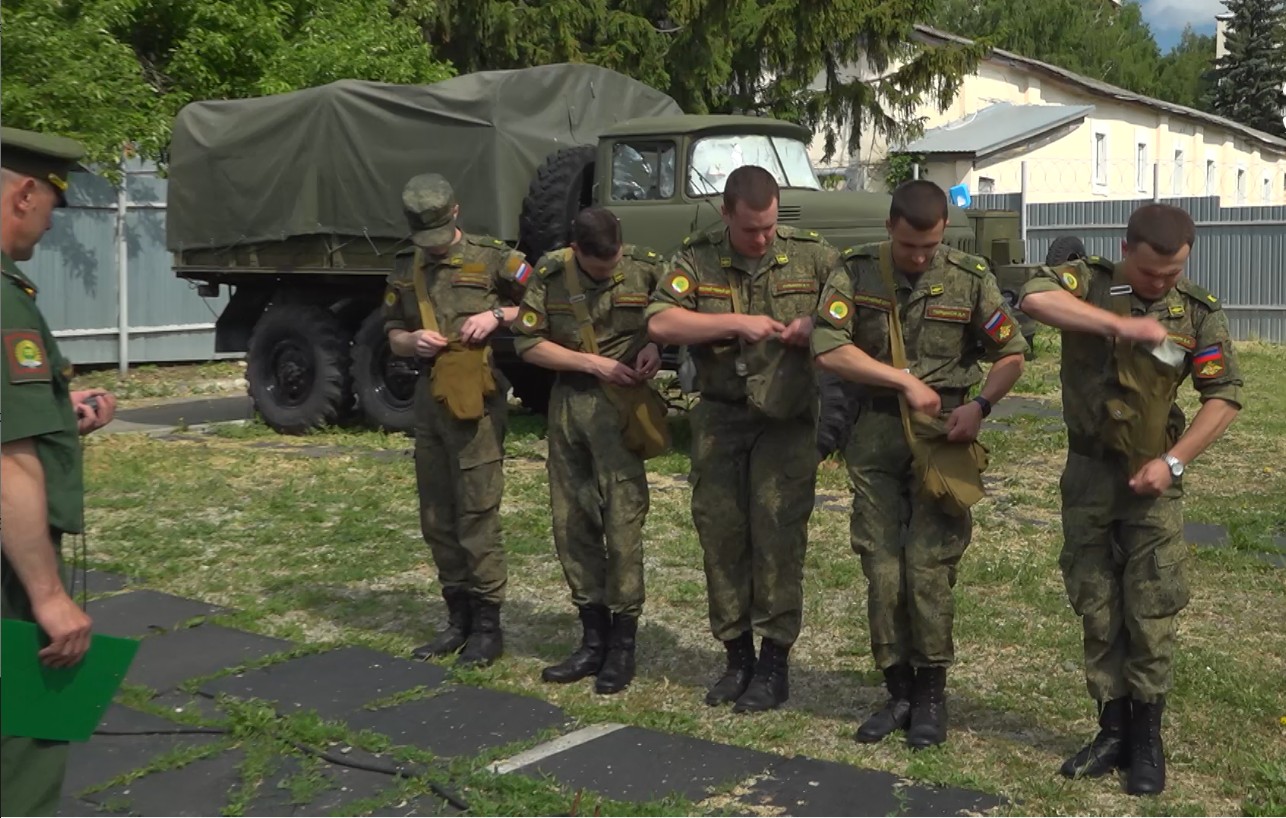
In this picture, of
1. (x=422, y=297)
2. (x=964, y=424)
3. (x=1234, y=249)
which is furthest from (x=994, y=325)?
(x=1234, y=249)

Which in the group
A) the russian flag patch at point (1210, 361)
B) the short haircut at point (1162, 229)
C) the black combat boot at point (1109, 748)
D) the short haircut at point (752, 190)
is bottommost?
the black combat boot at point (1109, 748)

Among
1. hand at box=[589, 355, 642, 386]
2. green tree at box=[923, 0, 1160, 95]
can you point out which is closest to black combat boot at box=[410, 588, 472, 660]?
hand at box=[589, 355, 642, 386]

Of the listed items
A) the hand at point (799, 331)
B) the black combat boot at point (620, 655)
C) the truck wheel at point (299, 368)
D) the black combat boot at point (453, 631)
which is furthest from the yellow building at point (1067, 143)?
the hand at point (799, 331)

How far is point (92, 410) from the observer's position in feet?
12.4

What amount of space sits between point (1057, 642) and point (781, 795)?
207cm

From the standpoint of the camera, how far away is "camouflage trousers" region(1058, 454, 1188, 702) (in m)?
4.68

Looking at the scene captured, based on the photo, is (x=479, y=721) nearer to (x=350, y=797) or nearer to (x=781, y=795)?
(x=350, y=797)

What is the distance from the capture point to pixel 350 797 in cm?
477

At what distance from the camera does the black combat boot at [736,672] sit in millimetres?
5680

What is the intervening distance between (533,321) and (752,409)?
105 centimetres

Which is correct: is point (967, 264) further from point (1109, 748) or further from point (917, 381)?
point (1109, 748)

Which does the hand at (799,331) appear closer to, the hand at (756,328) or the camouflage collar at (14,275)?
the hand at (756,328)

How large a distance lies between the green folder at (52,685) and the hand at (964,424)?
8.77ft

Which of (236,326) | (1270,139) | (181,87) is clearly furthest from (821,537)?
(1270,139)
